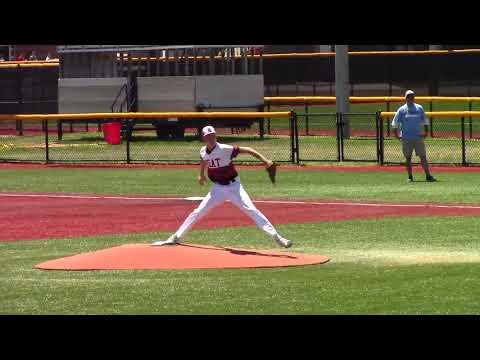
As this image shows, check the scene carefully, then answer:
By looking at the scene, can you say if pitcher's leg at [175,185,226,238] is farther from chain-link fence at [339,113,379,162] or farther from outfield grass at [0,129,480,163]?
outfield grass at [0,129,480,163]

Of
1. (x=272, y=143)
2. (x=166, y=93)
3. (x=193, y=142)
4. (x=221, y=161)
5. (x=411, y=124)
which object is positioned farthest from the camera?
(x=166, y=93)

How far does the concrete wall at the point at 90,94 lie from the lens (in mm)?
41969

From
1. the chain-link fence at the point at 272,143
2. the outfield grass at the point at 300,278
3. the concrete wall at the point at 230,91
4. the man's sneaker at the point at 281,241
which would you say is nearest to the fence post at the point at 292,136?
the chain-link fence at the point at 272,143

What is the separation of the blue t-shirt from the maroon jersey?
35.9ft

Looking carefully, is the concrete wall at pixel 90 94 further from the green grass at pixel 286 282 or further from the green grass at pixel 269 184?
the green grass at pixel 286 282

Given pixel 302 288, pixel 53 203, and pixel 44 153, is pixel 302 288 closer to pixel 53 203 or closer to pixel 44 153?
pixel 53 203

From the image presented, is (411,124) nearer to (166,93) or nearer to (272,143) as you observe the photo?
(272,143)

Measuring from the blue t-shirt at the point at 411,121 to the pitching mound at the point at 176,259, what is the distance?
413 inches

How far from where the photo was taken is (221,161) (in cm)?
1666

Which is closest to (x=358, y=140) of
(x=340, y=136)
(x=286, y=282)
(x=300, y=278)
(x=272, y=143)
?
(x=272, y=143)

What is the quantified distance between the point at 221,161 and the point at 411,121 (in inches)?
446

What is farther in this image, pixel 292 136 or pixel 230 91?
pixel 230 91
